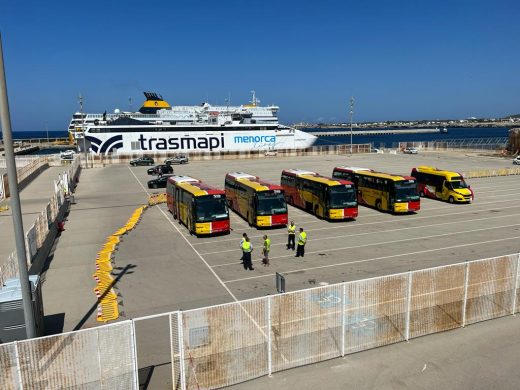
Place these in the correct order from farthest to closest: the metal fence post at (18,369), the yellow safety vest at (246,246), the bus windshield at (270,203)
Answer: the bus windshield at (270,203), the yellow safety vest at (246,246), the metal fence post at (18,369)

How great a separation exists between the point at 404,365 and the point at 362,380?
48.5 inches

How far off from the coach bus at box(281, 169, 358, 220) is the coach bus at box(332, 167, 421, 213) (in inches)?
120

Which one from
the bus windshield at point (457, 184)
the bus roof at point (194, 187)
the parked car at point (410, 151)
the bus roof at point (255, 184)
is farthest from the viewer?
the parked car at point (410, 151)

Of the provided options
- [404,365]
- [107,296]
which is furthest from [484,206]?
[107,296]

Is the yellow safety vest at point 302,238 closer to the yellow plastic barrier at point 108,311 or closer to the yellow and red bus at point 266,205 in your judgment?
the yellow and red bus at point 266,205

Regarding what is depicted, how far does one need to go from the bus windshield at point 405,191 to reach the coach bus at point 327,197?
3.12 metres

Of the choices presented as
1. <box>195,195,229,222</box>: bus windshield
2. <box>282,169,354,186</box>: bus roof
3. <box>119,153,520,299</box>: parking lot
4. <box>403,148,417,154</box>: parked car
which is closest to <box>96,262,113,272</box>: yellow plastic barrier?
<box>119,153,520,299</box>: parking lot

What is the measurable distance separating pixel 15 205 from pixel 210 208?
43.1ft

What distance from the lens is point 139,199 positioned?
112 feet

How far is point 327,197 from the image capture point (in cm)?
2480

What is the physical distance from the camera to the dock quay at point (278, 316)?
27.8 ft

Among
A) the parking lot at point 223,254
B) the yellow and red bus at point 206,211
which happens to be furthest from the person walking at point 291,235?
the yellow and red bus at point 206,211

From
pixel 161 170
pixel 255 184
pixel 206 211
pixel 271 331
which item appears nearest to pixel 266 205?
pixel 255 184

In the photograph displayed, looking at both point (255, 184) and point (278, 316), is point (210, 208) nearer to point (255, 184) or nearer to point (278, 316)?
point (255, 184)
